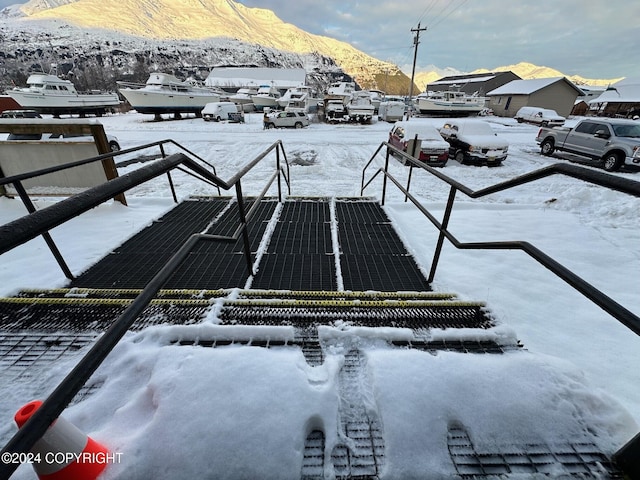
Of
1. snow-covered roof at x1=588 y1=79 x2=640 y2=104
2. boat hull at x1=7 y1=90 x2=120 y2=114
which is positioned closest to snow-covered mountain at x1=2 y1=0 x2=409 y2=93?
boat hull at x1=7 y1=90 x2=120 y2=114

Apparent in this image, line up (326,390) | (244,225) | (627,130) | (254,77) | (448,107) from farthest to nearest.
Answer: (254,77)
(448,107)
(627,130)
(244,225)
(326,390)

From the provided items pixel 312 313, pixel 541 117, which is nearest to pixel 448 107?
pixel 541 117

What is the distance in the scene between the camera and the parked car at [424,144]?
10.2m

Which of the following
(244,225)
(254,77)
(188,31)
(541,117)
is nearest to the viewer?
(244,225)

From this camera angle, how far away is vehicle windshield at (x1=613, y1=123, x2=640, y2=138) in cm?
981

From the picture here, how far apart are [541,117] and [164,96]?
33.4 metres

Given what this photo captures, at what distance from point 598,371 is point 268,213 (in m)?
4.14

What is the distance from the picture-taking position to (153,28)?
Answer: 9838 centimetres

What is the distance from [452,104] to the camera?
28.2 meters

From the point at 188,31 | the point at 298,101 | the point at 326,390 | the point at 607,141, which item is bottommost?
the point at 607,141

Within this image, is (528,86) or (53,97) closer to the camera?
(53,97)

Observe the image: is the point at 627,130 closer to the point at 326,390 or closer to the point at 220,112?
the point at 326,390

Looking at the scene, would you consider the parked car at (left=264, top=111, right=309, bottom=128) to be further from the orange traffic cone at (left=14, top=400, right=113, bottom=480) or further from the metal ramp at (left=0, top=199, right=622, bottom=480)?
the orange traffic cone at (left=14, top=400, right=113, bottom=480)

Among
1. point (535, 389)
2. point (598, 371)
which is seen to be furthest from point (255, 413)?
point (598, 371)
